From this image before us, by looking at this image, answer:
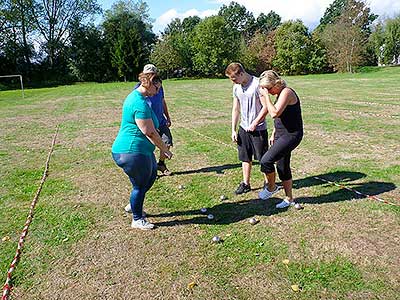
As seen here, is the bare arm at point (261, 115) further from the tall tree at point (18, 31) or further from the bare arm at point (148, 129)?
→ the tall tree at point (18, 31)

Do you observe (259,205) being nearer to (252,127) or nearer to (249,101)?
(252,127)

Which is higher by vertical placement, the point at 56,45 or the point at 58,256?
the point at 56,45

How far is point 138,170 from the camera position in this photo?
4203mm

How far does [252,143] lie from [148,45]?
5354 centimetres

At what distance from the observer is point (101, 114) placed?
15664 millimetres

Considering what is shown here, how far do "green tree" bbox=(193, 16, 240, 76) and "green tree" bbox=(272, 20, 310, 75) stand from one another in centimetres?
727

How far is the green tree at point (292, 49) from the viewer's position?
52094mm

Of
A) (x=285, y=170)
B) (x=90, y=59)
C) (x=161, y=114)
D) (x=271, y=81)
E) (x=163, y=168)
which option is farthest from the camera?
(x=90, y=59)

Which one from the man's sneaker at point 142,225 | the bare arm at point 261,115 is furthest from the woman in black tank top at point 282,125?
the man's sneaker at point 142,225

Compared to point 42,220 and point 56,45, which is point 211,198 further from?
point 56,45

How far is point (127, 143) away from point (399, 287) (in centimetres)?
307

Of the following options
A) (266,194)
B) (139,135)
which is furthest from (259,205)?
(139,135)

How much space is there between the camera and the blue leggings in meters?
4.15


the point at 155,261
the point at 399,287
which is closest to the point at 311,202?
the point at 399,287
